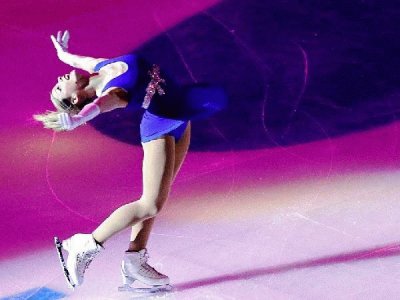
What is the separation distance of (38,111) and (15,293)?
2050 millimetres

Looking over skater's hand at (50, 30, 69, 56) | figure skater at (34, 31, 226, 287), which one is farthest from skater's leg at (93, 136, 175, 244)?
skater's hand at (50, 30, 69, 56)

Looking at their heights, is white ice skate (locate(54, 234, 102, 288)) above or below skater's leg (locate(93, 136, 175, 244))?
below

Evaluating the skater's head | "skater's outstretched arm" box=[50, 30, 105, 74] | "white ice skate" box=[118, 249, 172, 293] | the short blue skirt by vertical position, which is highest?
the skater's head

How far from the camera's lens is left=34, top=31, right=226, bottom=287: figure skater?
3750 mm

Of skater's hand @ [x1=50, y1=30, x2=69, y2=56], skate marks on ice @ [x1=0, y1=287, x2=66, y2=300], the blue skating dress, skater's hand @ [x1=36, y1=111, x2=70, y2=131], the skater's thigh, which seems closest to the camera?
skater's hand @ [x1=36, y1=111, x2=70, y2=131]

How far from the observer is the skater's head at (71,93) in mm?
3787

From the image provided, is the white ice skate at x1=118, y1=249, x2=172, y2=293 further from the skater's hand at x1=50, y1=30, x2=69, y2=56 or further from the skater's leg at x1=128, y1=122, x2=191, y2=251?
the skater's hand at x1=50, y1=30, x2=69, y2=56

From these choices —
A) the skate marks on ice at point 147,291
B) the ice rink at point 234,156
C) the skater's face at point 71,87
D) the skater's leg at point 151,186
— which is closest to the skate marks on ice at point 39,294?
the ice rink at point 234,156

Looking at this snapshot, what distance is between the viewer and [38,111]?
6012mm

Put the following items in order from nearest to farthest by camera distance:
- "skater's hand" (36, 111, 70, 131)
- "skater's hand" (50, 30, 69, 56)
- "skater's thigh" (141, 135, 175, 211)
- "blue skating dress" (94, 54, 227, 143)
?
"skater's hand" (36, 111, 70, 131)
"blue skating dress" (94, 54, 227, 143)
"skater's thigh" (141, 135, 175, 211)
"skater's hand" (50, 30, 69, 56)

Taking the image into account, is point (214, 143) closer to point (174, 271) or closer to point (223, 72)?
point (223, 72)

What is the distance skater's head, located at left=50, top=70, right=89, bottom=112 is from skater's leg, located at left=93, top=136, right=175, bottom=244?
38cm

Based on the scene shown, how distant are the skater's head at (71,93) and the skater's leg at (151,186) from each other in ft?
1.26

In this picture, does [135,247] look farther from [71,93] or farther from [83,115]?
[83,115]
